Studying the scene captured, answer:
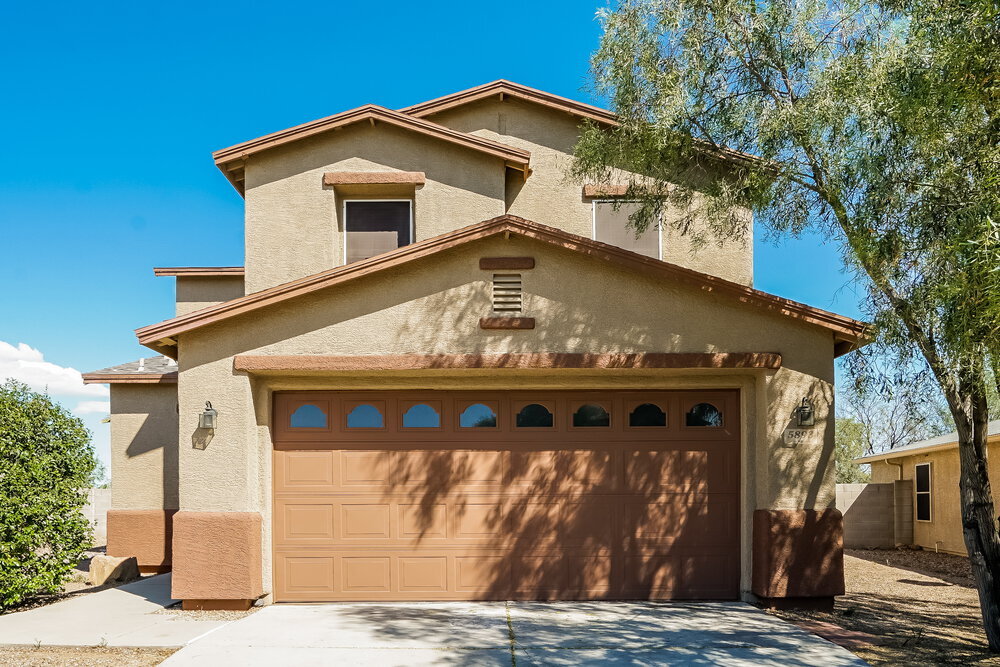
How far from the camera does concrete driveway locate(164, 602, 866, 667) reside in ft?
23.4

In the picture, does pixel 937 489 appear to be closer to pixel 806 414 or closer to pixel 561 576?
pixel 806 414

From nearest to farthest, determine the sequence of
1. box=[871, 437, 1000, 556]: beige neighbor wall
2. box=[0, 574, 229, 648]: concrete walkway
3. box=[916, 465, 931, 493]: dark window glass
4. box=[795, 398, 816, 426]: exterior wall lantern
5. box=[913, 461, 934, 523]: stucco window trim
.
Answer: box=[0, 574, 229, 648]: concrete walkway < box=[795, 398, 816, 426]: exterior wall lantern < box=[871, 437, 1000, 556]: beige neighbor wall < box=[913, 461, 934, 523]: stucco window trim < box=[916, 465, 931, 493]: dark window glass

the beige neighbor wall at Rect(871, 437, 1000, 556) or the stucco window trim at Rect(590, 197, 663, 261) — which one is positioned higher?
the stucco window trim at Rect(590, 197, 663, 261)

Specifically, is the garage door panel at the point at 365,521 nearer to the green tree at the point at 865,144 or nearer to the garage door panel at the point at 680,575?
the garage door panel at the point at 680,575

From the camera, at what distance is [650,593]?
31.3ft

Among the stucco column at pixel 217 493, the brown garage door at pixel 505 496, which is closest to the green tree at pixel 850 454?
the brown garage door at pixel 505 496

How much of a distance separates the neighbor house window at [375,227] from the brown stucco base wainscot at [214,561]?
440cm

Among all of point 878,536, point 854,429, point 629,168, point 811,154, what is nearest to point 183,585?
point 629,168

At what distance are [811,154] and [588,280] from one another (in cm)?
288

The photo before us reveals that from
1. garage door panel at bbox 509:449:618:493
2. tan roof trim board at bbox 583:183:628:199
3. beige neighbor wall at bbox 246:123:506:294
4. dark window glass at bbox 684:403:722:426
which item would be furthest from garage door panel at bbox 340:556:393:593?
tan roof trim board at bbox 583:183:628:199

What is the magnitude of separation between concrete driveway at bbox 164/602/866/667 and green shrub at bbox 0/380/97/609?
288cm

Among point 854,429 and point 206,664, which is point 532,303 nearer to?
point 206,664

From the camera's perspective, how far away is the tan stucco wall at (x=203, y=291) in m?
14.4

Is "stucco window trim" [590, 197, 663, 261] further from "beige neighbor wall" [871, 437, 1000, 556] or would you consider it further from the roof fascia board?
"beige neighbor wall" [871, 437, 1000, 556]
